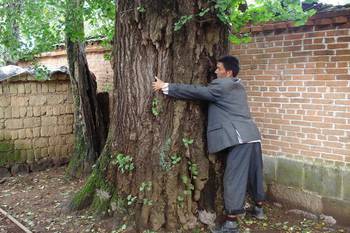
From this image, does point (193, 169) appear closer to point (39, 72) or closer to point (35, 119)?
point (39, 72)

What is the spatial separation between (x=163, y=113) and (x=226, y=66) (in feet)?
2.84

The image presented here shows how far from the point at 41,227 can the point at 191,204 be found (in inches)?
75.4

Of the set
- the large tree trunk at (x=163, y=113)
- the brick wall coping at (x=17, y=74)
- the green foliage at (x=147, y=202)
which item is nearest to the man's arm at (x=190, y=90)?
the large tree trunk at (x=163, y=113)

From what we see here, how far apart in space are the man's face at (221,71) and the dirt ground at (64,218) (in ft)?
5.72

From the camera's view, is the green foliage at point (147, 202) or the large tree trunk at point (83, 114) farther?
the large tree trunk at point (83, 114)

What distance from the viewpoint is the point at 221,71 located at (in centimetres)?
430

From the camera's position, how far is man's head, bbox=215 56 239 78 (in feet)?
14.0

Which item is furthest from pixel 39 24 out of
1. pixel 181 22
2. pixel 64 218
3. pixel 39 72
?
pixel 181 22

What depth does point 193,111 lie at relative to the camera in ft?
14.3

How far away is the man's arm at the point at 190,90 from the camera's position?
4094mm

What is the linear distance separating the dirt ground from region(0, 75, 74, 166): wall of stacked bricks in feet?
3.96

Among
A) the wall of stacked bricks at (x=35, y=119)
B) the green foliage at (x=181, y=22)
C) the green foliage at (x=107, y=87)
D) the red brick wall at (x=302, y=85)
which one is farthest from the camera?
the green foliage at (x=107, y=87)

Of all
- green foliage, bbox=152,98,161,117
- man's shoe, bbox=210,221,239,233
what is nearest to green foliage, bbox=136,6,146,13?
green foliage, bbox=152,98,161,117

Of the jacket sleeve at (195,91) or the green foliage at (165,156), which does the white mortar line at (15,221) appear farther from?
the jacket sleeve at (195,91)
